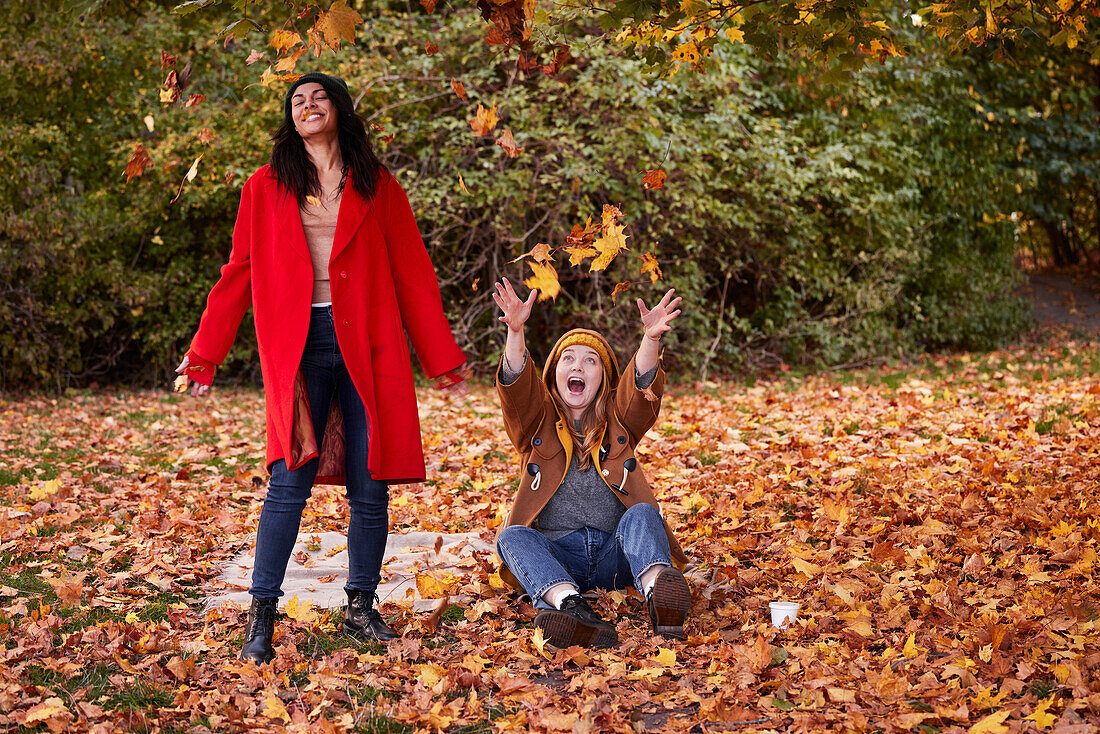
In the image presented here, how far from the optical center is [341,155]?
338 centimetres

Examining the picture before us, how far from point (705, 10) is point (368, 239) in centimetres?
148

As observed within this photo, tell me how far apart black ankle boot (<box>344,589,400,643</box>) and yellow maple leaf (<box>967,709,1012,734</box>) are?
5.88ft

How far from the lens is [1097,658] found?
2.89 metres

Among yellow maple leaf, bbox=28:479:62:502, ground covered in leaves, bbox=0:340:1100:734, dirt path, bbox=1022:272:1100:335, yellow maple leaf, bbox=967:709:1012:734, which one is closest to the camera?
yellow maple leaf, bbox=967:709:1012:734

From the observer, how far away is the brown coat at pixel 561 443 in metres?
3.58

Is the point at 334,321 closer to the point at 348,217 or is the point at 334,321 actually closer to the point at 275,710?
the point at 348,217

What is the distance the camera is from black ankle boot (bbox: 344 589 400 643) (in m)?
3.35

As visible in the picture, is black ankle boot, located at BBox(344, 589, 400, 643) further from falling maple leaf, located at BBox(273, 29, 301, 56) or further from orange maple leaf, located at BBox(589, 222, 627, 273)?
falling maple leaf, located at BBox(273, 29, 301, 56)

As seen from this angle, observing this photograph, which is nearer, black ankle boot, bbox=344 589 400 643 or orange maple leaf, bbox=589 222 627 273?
black ankle boot, bbox=344 589 400 643

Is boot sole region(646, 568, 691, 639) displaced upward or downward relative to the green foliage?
downward

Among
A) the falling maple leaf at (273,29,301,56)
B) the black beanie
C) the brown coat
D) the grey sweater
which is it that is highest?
the falling maple leaf at (273,29,301,56)

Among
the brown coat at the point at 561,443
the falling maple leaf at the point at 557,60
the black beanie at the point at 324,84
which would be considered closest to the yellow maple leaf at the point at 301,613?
the brown coat at the point at 561,443

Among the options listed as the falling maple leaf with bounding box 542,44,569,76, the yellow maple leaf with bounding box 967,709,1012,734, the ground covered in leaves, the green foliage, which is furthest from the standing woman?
the green foliage

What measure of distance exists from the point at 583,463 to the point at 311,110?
1.55m
